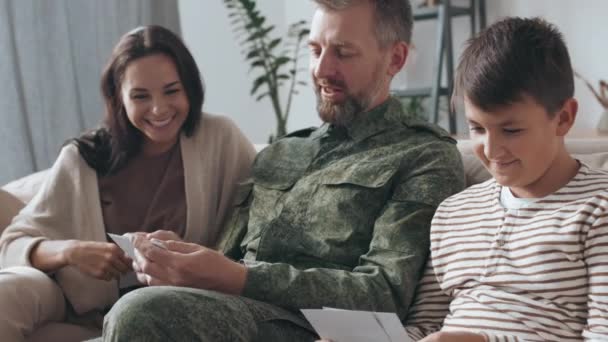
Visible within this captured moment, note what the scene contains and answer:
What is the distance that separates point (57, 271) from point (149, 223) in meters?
0.24

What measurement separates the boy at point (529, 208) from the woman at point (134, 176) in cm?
82

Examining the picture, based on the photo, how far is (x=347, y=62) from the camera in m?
1.81

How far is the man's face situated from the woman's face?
0.40 m

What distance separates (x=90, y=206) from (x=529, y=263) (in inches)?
44.0

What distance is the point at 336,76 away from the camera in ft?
5.95

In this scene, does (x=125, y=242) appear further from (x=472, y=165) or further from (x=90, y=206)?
(x=472, y=165)

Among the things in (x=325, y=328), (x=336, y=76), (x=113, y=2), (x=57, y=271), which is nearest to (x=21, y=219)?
(x=57, y=271)

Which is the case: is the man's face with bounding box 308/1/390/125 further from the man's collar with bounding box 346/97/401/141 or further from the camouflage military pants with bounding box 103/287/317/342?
the camouflage military pants with bounding box 103/287/317/342

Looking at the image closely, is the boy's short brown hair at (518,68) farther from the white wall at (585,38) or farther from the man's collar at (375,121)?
the white wall at (585,38)

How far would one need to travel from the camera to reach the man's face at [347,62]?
179 centimetres

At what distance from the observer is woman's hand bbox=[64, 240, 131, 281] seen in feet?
5.97

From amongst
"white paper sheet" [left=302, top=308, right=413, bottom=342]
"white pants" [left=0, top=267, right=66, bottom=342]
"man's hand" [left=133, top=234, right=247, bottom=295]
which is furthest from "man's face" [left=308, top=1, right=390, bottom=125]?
"white pants" [left=0, top=267, right=66, bottom=342]

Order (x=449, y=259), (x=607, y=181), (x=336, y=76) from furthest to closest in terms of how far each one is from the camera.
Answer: (x=336, y=76), (x=449, y=259), (x=607, y=181)

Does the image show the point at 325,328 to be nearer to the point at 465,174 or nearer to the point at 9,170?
the point at 465,174
